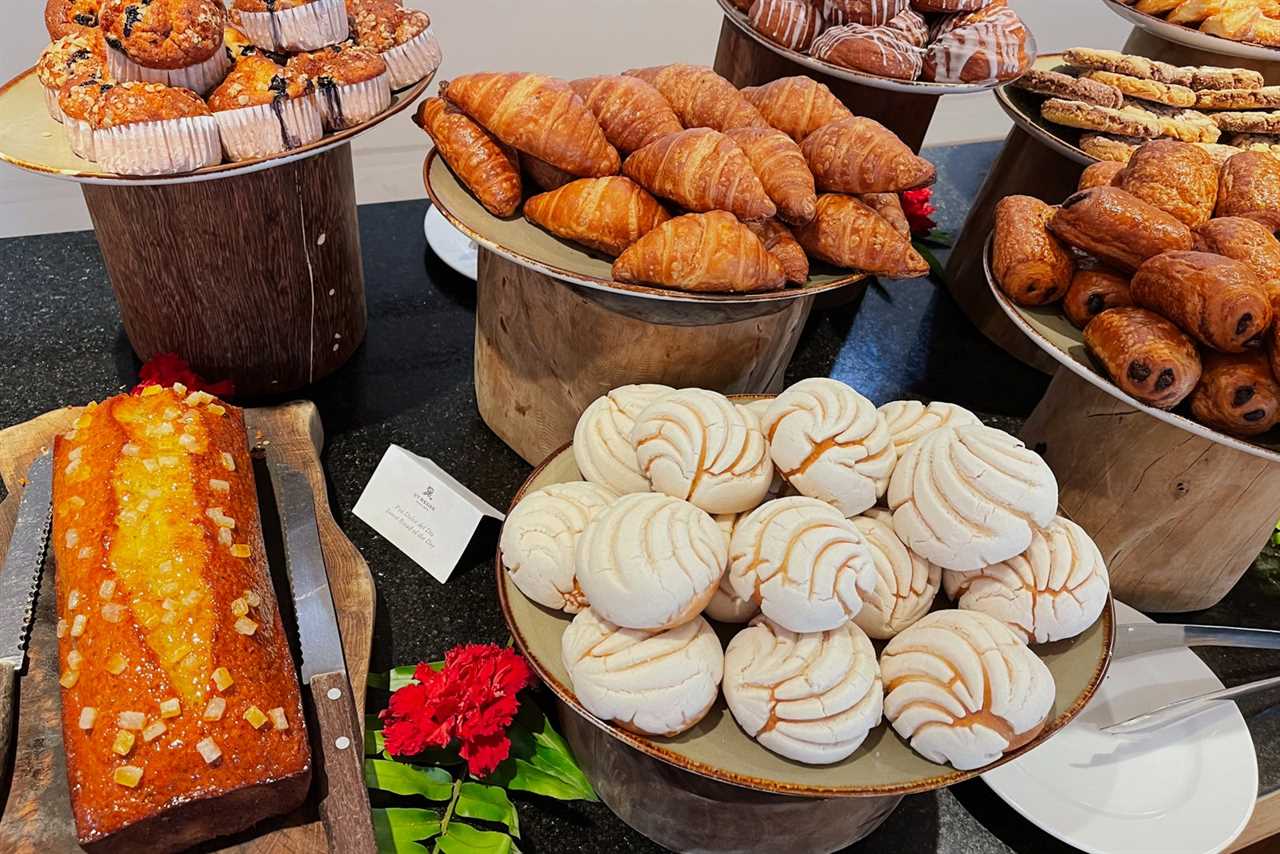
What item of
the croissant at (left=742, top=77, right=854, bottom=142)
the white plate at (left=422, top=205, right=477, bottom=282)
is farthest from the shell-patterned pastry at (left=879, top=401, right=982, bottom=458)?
the white plate at (left=422, top=205, right=477, bottom=282)

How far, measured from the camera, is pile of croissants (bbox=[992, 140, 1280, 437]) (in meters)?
1.13

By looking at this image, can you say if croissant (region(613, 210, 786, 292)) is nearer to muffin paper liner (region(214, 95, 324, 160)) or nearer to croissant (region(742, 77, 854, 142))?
croissant (region(742, 77, 854, 142))

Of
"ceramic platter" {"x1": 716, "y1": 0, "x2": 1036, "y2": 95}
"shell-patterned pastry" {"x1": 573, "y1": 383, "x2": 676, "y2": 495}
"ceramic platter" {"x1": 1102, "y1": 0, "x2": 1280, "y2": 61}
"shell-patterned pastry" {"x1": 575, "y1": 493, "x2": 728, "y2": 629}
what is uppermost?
"ceramic platter" {"x1": 1102, "y1": 0, "x2": 1280, "y2": 61}

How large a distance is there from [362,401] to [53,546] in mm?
628

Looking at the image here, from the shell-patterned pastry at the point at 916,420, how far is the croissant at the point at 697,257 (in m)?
0.26

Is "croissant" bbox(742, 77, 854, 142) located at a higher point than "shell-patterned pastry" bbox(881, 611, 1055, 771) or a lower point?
higher

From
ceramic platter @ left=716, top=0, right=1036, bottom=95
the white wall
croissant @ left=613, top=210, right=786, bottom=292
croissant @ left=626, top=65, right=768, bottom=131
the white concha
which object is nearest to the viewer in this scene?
the white concha

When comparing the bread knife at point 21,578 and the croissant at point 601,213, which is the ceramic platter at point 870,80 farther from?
the bread knife at point 21,578

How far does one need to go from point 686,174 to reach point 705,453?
46cm

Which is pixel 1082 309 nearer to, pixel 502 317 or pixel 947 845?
pixel 947 845

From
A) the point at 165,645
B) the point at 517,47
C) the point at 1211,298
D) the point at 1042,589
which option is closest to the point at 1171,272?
the point at 1211,298

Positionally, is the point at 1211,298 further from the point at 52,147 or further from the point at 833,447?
the point at 52,147

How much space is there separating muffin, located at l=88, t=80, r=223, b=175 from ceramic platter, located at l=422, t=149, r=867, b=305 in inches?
12.1

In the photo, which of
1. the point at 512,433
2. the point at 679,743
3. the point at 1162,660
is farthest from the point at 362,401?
the point at 1162,660
